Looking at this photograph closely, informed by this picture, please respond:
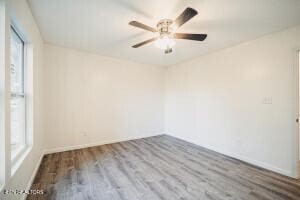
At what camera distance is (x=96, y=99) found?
3.84 meters

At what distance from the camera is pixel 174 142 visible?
4223 millimetres

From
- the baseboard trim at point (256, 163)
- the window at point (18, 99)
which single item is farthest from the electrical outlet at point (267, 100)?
the window at point (18, 99)

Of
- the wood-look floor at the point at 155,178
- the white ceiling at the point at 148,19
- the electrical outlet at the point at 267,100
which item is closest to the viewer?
the white ceiling at the point at 148,19

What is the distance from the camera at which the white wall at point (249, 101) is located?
2.42 metres

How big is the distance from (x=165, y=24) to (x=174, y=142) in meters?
3.20

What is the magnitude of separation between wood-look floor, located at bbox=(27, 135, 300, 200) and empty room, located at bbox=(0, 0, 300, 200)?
0.02 metres

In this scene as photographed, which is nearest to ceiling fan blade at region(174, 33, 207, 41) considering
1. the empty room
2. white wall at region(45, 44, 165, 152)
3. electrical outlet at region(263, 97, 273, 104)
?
the empty room

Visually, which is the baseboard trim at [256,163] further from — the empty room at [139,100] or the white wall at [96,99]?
the white wall at [96,99]

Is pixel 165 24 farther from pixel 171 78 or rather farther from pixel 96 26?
pixel 171 78

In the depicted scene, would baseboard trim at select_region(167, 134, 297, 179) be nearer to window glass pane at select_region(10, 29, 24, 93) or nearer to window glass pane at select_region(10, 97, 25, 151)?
window glass pane at select_region(10, 97, 25, 151)

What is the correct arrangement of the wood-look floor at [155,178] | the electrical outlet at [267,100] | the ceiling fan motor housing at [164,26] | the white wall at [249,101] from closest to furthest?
the wood-look floor at [155,178] → the ceiling fan motor housing at [164,26] → the white wall at [249,101] → the electrical outlet at [267,100]

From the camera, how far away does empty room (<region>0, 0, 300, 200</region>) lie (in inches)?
73.4

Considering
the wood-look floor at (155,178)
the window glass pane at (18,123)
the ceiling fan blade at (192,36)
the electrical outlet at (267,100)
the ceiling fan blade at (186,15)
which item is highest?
the ceiling fan blade at (186,15)

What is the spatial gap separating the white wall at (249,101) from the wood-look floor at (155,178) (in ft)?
1.26
